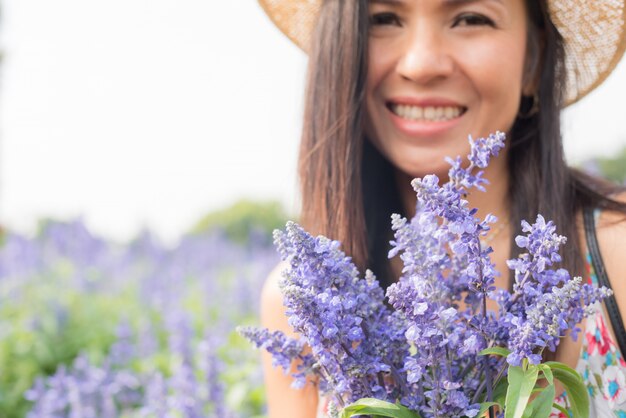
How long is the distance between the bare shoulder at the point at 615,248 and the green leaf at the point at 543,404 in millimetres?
860

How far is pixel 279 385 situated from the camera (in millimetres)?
2135

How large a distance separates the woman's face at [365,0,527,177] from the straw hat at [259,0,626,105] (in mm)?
252

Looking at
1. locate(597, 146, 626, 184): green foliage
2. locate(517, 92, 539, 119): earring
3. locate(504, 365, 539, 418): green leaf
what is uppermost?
locate(517, 92, 539, 119): earring

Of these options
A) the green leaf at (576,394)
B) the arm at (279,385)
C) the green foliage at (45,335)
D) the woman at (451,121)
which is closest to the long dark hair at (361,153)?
the woman at (451,121)

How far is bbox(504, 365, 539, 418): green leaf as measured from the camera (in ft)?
3.26

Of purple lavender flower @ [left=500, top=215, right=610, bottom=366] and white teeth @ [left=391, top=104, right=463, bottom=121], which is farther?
white teeth @ [left=391, top=104, right=463, bottom=121]

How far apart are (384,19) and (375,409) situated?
3.44 ft

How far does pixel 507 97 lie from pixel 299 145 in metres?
0.52

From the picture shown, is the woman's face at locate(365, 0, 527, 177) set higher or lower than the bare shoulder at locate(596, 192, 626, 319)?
higher

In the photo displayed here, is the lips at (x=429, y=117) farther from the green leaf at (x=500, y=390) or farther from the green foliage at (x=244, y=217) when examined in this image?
the green foliage at (x=244, y=217)

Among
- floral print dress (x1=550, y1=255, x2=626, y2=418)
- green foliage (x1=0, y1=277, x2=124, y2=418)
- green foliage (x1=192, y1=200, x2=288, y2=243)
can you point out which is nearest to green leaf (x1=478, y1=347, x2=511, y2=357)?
floral print dress (x1=550, y1=255, x2=626, y2=418)

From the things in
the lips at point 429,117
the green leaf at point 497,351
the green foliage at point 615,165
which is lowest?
the green leaf at point 497,351

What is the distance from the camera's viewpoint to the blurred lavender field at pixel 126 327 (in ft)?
10.1

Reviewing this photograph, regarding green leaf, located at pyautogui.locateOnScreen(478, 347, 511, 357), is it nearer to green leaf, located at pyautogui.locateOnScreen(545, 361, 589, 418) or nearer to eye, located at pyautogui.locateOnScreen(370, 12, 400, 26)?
green leaf, located at pyautogui.locateOnScreen(545, 361, 589, 418)
